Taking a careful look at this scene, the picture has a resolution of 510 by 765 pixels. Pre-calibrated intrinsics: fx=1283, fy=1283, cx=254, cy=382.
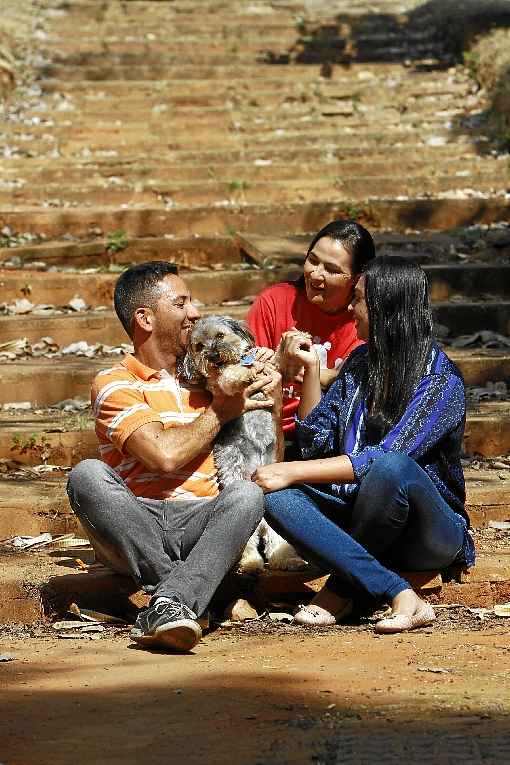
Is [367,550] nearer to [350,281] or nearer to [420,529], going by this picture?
[420,529]

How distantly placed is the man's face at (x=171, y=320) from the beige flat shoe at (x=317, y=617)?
112 centimetres

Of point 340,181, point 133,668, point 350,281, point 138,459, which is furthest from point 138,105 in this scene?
point 133,668

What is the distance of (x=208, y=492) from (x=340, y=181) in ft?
22.3

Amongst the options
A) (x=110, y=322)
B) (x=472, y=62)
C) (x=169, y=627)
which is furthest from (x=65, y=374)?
(x=472, y=62)

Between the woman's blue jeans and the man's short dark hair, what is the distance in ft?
3.01

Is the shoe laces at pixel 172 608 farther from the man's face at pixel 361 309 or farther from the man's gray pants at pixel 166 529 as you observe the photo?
the man's face at pixel 361 309

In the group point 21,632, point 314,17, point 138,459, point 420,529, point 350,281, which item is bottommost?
point 21,632

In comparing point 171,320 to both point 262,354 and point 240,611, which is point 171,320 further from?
point 240,611

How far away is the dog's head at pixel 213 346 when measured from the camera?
193 inches

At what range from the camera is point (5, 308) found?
8.72 metres

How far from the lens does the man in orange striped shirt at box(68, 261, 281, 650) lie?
4.68 m

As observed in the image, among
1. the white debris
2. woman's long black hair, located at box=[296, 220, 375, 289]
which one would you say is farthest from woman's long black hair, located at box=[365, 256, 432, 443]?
the white debris

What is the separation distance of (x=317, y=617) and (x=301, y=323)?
144 centimetres

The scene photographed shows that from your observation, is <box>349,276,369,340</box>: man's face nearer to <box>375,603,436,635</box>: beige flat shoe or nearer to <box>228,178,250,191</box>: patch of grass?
<box>375,603,436,635</box>: beige flat shoe
